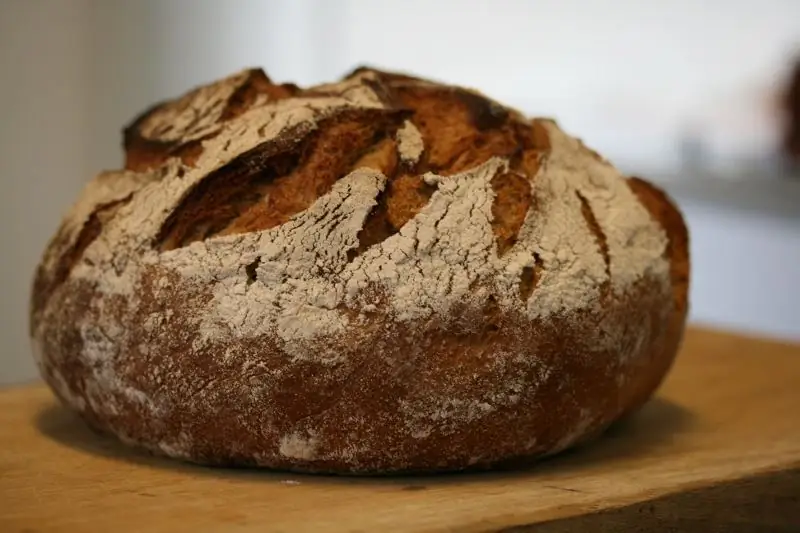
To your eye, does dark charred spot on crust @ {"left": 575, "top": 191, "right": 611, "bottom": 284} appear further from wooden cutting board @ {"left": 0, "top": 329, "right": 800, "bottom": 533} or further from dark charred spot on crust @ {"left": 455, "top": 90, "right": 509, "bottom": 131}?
wooden cutting board @ {"left": 0, "top": 329, "right": 800, "bottom": 533}

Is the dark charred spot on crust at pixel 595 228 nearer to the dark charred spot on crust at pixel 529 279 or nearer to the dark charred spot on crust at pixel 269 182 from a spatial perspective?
the dark charred spot on crust at pixel 529 279

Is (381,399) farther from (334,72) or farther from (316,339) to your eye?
(334,72)

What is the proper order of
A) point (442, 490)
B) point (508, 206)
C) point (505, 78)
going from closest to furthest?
point (442, 490) < point (508, 206) < point (505, 78)

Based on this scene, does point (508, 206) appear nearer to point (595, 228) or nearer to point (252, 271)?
point (595, 228)

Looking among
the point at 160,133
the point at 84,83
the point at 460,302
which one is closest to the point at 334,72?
the point at 84,83

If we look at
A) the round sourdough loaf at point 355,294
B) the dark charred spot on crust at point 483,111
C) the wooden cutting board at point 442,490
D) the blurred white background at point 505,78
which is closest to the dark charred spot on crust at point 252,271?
the round sourdough loaf at point 355,294

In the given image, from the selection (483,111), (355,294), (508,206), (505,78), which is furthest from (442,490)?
(505,78)

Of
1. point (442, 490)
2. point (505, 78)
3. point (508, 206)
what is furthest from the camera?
point (505, 78)
